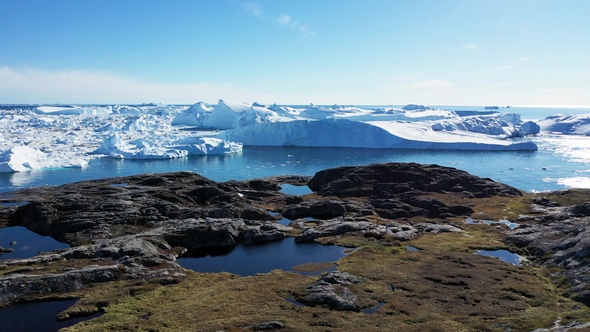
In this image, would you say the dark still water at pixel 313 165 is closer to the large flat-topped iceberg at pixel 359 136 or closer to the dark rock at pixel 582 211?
the large flat-topped iceberg at pixel 359 136

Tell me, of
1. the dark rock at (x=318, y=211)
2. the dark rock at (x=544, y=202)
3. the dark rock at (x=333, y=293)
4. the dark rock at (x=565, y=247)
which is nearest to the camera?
the dark rock at (x=333, y=293)

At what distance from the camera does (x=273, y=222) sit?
55.1 metres

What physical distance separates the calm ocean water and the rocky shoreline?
53.1 ft

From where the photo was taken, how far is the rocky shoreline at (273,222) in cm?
3544

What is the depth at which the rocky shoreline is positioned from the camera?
35.4 meters

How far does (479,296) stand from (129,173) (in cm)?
7440

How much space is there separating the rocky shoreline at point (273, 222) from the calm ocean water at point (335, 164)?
16.2 meters

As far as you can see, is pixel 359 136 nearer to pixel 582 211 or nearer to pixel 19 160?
pixel 582 211

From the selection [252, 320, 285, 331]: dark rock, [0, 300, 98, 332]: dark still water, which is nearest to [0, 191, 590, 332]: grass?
[252, 320, 285, 331]: dark rock

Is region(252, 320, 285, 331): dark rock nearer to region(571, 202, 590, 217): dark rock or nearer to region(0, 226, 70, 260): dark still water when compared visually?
region(0, 226, 70, 260): dark still water

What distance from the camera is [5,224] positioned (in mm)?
53438

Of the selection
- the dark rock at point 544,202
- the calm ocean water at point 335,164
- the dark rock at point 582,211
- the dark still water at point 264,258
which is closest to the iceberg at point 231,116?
the calm ocean water at point 335,164

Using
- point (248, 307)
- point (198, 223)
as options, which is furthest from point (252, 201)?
point (248, 307)

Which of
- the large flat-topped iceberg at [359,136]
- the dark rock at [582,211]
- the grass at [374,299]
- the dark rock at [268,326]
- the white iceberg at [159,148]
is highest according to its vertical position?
the large flat-topped iceberg at [359,136]
